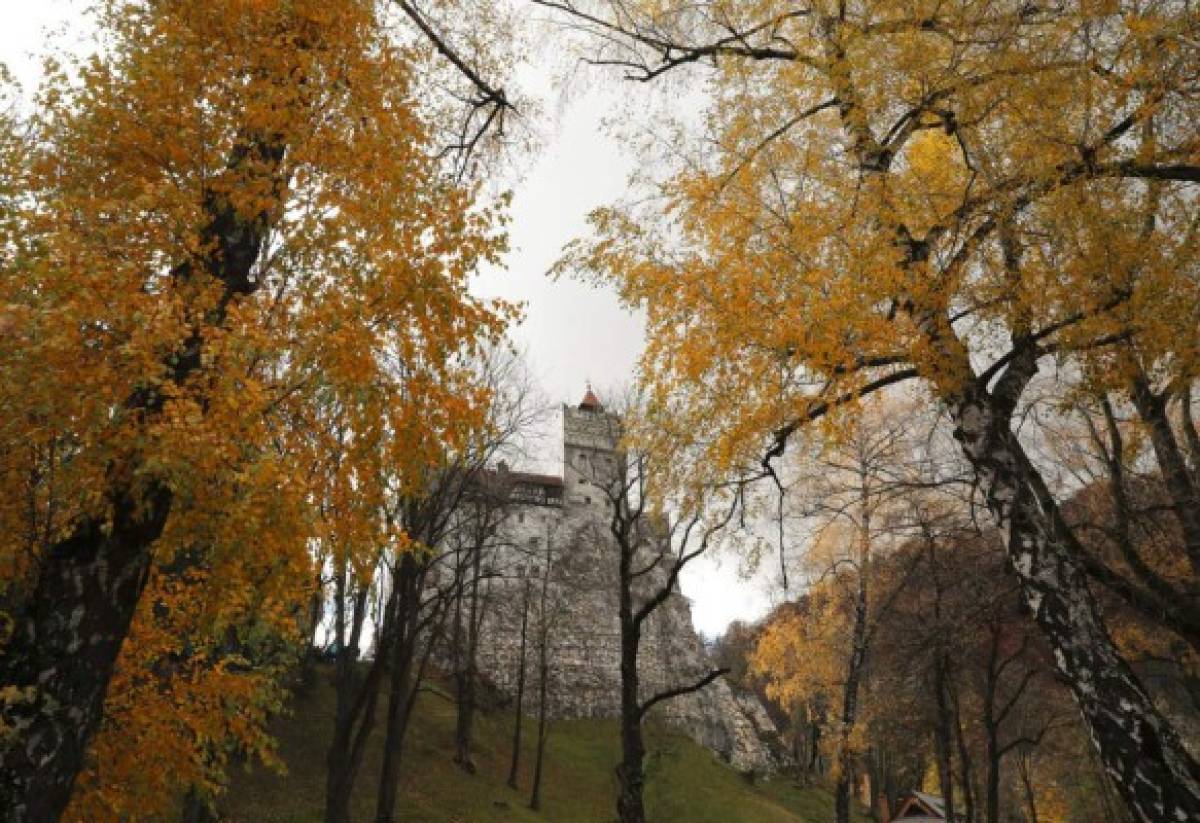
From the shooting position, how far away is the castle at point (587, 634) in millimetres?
35750

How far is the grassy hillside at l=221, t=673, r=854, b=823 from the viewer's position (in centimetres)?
1811

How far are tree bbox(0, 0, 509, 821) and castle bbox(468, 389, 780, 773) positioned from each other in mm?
26288

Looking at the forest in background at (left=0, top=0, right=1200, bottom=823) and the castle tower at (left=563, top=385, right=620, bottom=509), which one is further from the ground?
the castle tower at (left=563, top=385, right=620, bottom=509)

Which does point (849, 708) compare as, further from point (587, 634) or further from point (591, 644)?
point (587, 634)

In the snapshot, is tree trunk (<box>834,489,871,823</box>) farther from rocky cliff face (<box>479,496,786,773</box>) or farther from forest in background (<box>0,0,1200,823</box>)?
rocky cliff face (<box>479,496,786,773</box>)

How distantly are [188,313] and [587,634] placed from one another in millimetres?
36818

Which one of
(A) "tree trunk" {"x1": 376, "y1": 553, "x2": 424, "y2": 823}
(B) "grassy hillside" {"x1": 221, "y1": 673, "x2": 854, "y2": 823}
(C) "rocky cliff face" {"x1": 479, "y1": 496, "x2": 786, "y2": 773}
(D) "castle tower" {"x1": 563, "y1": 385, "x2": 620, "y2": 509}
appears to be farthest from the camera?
(D) "castle tower" {"x1": 563, "y1": 385, "x2": 620, "y2": 509}

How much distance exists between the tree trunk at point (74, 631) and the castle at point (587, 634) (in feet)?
86.5

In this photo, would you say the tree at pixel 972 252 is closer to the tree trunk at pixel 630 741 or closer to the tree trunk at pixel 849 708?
the tree trunk at pixel 630 741

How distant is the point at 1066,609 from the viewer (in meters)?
5.03

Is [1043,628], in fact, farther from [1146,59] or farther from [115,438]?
[115,438]

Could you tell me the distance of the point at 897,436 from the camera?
13172 millimetres

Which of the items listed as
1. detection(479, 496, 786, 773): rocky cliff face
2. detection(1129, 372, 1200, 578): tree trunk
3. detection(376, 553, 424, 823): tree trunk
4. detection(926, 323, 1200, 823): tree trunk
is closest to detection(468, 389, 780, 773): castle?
detection(479, 496, 786, 773): rocky cliff face

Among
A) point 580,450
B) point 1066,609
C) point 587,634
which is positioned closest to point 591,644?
point 587,634
